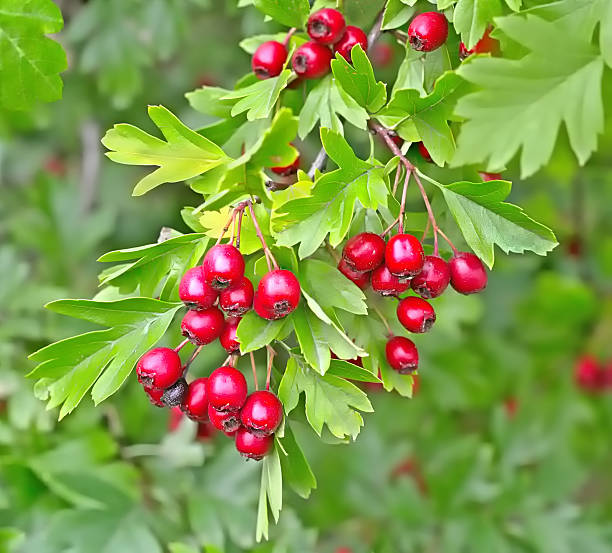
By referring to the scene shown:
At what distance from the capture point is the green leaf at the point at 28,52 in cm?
124

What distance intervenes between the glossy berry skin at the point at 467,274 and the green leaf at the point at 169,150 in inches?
14.4

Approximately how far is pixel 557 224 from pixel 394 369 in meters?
1.66

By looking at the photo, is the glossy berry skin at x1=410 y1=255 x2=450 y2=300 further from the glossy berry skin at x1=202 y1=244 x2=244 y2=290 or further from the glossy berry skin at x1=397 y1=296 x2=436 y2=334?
the glossy berry skin at x1=202 y1=244 x2=244 y2=290

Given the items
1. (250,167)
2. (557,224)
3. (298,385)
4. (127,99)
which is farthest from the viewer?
(557,224)

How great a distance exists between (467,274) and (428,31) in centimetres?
34

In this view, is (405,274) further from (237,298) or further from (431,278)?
(237,298)

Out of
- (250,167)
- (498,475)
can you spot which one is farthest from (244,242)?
(498,475)

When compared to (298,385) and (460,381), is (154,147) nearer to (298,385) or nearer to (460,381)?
(298,385)

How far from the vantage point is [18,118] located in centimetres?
218

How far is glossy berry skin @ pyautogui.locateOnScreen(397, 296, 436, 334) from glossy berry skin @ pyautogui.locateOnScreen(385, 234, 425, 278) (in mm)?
99

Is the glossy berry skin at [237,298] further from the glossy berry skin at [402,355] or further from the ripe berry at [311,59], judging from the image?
the ripe berry at [311,59]

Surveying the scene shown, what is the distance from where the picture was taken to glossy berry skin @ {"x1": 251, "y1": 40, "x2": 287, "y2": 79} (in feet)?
3.76

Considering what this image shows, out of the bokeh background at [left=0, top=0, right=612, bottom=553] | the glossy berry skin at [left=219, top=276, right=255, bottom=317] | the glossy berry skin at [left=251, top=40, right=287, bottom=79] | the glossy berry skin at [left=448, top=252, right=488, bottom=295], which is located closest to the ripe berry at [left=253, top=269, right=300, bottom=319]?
the glossy berry skin at [left=219, top=276, right=255, bottom=317]

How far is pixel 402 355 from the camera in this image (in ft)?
3.57
